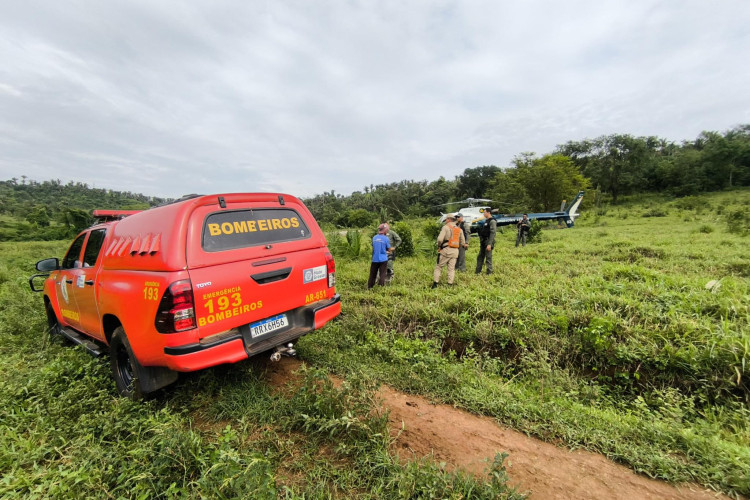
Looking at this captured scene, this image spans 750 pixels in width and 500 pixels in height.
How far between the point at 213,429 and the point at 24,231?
47.3 metres

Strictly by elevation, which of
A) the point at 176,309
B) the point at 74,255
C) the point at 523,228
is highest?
the point at 74,255

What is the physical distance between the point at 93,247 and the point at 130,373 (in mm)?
→ 1546

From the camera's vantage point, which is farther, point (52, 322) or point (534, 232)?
point (534, 232)

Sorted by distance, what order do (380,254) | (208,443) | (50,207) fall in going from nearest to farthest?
(208,443), (380,254), (50,207)

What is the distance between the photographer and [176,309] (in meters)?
2.35

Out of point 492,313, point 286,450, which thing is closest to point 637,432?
point 492,313

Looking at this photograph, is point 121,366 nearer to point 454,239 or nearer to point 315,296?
point 315,296

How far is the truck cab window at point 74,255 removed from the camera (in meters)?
3.91

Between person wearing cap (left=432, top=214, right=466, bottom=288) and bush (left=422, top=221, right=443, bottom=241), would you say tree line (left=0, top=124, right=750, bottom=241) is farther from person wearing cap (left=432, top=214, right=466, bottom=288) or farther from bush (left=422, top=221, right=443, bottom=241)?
person wearing cap (left=432, top=214, right=466, bottom=288)

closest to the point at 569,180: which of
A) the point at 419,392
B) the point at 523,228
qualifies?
the point at 523,228

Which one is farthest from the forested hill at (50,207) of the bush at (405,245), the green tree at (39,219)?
the bush at (405,245)

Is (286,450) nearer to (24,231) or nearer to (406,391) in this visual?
(406,391)

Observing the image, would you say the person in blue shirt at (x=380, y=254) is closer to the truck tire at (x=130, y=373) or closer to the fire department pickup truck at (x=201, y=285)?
the fire department pickup truck at (x=201, y=285)

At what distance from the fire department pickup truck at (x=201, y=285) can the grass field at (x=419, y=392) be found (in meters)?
0.47
